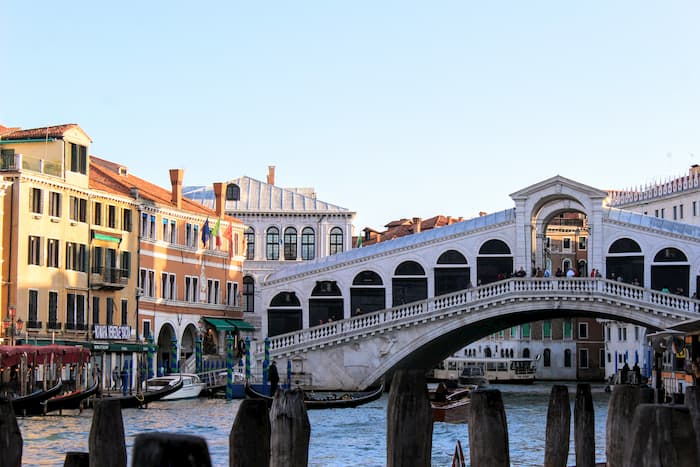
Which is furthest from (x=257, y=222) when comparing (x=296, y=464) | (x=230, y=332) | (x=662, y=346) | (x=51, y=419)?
(x=296, y=464)

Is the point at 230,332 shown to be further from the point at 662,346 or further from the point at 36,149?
the point at 662,346

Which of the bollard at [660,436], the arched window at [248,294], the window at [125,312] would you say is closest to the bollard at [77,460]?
the bollard at [660,436]

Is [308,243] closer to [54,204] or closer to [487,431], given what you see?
[54,204]

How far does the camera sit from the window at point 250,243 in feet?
145

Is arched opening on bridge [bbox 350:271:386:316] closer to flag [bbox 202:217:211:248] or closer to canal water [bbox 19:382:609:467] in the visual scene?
flag [bbox 202:217:211:248]

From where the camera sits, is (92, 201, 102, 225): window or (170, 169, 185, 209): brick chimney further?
(170, 169, 185, 209): brick chimney

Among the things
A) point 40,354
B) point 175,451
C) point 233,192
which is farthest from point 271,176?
point 175,451

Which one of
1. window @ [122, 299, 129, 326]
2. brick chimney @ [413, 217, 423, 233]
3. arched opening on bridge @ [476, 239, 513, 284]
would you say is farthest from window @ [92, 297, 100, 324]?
brick chimney @ [413, 217, 423, 233]

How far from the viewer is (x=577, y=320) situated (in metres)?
54.7

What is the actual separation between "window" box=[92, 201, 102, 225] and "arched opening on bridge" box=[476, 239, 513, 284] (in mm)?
10483

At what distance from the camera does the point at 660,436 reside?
14.6ft

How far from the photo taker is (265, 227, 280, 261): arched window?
1745 inches

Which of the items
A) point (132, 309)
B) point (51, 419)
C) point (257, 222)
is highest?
point (257, 222)

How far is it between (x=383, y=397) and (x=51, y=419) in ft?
41.8
